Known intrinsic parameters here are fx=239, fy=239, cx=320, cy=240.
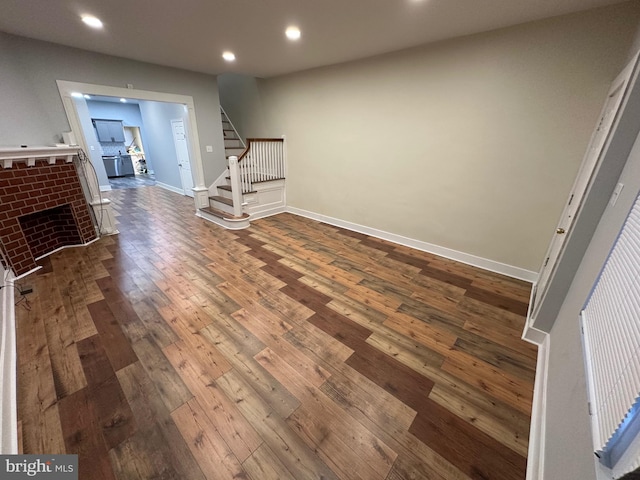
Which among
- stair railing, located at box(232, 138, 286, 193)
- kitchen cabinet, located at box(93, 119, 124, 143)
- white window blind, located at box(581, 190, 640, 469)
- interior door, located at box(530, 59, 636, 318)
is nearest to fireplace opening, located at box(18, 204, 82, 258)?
stair railing, located at box(232, 138, 286, 193)

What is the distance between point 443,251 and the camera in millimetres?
3455

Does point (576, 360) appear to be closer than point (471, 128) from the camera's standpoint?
Yes

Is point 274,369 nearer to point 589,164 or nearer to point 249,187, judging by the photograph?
point 589,164

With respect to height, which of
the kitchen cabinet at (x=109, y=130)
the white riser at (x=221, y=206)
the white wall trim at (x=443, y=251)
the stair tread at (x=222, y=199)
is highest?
the kitchen cabinet at (x=109, y=130)

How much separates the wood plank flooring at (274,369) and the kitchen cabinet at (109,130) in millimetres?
8189

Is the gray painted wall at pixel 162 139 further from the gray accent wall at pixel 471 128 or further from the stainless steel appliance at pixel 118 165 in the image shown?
the gray accent wall at pixel 471 128

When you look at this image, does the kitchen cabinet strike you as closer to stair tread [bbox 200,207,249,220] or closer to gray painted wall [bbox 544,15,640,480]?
stair tread [bbox 200,207,249,220]

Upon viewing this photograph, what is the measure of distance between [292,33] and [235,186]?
244 cm

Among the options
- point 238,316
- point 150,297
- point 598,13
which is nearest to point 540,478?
point 238,316

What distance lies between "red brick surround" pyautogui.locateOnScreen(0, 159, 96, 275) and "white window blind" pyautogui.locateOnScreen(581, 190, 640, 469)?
15.6 feet

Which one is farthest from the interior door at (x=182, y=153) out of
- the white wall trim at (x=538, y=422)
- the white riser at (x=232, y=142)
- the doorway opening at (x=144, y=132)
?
the white wall trim at (x=538, y=422)

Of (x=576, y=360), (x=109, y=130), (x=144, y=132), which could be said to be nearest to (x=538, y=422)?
(x=576, y=360)

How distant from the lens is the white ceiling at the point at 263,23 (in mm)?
2133

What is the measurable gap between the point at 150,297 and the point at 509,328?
3461mm
